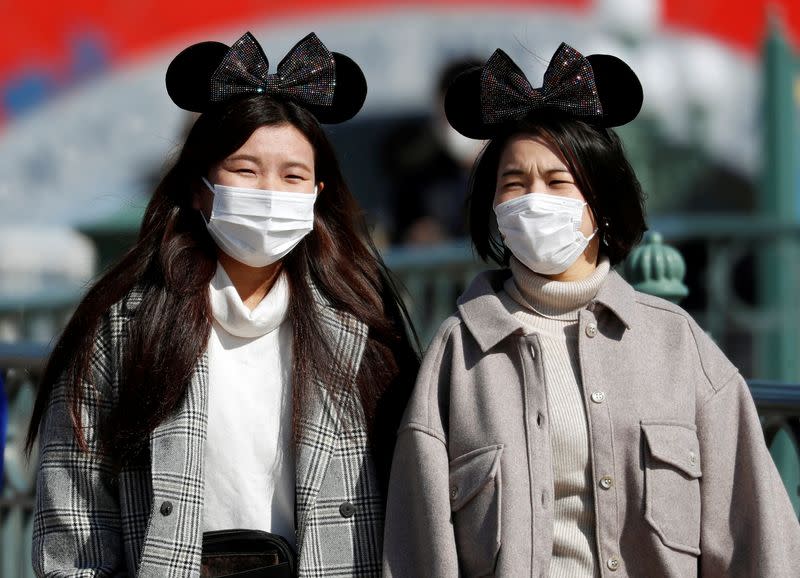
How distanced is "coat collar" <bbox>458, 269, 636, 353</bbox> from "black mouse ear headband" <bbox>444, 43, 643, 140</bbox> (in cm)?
36

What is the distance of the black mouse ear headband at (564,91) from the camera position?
2.77 meters

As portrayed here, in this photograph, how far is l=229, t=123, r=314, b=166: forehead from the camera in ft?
9.43

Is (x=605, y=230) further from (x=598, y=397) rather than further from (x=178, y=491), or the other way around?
(x=178, y=491)

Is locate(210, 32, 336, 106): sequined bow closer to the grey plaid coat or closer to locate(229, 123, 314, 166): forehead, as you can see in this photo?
locate(229, 123, 314, 166): forehead

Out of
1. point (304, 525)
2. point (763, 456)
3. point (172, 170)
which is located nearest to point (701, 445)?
point (763, 456)

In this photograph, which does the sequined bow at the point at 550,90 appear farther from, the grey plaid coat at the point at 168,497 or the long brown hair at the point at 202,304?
the grey plaid coat at the point at 168,497

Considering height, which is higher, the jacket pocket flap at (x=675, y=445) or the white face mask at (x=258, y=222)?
the white face mask at (x=258, y=222)

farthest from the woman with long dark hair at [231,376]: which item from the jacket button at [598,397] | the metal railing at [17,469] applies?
the metal railing at [17,469]

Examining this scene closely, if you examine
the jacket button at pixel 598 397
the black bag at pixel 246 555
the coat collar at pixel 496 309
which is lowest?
the black bag at pixel 246 555

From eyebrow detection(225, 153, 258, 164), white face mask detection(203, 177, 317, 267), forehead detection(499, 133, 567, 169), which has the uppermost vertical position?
eyebrow detection(225, 153, 258, 164)

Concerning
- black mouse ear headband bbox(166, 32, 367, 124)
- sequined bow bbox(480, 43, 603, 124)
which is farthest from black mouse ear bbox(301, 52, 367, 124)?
sequined bow bbox(480, 43, 603, 124)

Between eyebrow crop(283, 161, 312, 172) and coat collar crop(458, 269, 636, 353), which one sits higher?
eyebrow crop(283, 161, 312, 172)

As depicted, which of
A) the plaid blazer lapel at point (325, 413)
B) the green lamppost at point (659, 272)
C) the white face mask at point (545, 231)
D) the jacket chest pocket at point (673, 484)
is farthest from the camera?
the green lamppost at point (659, 272)

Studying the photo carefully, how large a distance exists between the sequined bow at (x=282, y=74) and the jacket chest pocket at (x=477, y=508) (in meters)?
0.96
